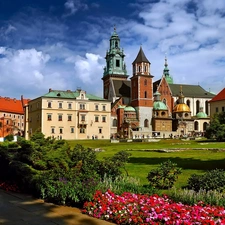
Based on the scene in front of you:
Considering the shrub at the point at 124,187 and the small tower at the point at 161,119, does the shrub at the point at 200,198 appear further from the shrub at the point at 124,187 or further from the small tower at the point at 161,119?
the small tower at the point at 161,119

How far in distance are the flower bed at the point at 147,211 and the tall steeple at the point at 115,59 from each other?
9355 centimetres

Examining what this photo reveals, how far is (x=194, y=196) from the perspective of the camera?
8008 mm

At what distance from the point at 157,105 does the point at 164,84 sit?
11.1m

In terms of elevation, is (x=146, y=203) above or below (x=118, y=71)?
below

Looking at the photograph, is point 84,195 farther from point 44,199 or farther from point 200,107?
point 200,107

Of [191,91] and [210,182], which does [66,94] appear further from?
[210,182]

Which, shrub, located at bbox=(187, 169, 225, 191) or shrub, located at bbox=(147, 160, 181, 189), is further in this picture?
shrub, located at bbox=(147, 160, 181, 189)

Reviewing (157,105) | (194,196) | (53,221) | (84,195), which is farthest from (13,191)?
(157,105)

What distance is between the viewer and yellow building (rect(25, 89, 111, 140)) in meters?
71.9

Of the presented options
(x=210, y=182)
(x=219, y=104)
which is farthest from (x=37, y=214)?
(x=219, y=104)

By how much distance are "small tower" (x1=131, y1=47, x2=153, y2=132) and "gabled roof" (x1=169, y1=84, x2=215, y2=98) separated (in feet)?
50.1

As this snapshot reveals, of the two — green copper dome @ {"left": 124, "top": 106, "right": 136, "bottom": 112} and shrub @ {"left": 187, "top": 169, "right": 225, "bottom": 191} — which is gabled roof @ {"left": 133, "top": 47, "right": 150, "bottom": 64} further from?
shrub @ {"left": 187, "top": 169, "right": 225, "bottom": 191}

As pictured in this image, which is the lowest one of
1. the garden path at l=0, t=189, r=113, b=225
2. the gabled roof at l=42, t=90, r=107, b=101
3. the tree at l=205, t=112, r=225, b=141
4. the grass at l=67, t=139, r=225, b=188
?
the garden path at l=0, t=189, r=113, b=225

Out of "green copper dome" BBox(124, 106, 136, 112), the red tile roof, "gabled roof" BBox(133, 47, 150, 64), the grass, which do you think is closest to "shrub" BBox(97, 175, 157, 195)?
the grass
